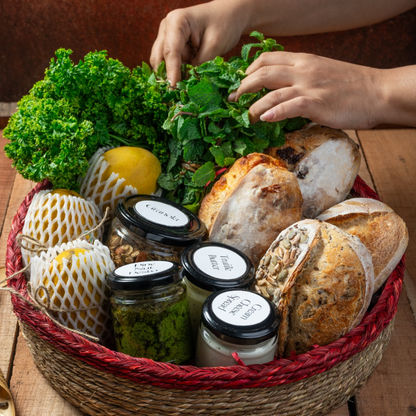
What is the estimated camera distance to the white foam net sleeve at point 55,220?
127 centimetres

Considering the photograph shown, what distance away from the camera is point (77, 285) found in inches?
43.2

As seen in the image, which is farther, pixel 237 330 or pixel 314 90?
pixel 314 90

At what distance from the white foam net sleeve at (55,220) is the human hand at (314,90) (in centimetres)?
54

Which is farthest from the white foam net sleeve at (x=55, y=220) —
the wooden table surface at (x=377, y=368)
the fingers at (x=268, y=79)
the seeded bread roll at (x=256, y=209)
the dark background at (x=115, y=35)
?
the dark background at (x=115, y=35)

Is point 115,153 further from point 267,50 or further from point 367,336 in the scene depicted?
point 367,336

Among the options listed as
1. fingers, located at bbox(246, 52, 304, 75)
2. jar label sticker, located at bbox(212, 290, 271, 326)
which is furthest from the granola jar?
fingers, located at bbox(246, 52, 304, 75)

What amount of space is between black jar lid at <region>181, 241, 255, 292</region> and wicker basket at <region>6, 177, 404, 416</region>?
193mm

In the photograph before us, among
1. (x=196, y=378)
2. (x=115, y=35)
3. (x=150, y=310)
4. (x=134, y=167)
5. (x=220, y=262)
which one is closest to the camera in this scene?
(x=196, y=378)

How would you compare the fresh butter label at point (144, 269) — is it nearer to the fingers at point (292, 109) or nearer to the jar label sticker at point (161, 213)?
the jar label sticker at point (161, 213)

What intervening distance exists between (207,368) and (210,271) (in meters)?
0.22

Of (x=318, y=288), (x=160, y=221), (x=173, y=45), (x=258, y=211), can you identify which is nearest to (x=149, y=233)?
(x=160, y=221)

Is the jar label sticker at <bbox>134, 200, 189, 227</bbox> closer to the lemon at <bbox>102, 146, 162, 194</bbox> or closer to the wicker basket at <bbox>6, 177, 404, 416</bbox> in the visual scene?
the lemon at <bbox>102, 146, 162, 194</bbox>

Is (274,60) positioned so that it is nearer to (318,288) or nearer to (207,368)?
(318,288)

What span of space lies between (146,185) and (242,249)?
15.6 inches
